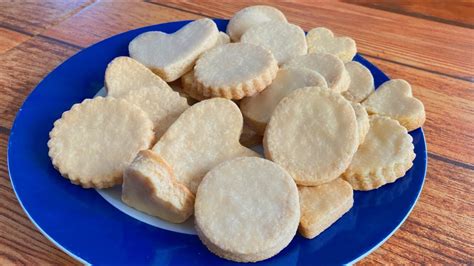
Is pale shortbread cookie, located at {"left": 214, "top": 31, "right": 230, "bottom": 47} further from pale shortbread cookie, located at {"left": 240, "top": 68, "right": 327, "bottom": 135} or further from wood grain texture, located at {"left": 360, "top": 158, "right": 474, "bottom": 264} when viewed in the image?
wood grain texture, located at {"left": 360, "top": 158, "right": 474, "bottom": 264}

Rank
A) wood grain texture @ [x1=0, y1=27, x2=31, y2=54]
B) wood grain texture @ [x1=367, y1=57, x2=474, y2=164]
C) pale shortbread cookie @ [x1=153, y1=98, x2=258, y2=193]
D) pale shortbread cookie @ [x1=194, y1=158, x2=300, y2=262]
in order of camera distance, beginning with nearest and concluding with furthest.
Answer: pale shortbread cookie @ [x1=194, y1=158, x2=300, y2=262] < pale shortbread cookie @ [x1=153, y1=98, x2=258, y2=193] < wood grain texture @ [x1=367, y1=57, x2=474, y2=164] < wood grain texture @ [x1=0, y1=27, x2=31, y2=54]

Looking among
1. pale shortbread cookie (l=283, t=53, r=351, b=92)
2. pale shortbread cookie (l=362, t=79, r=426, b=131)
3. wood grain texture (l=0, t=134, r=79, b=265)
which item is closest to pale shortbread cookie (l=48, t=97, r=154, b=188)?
wood grain texture (l=0, t=134, r=79, b=265)

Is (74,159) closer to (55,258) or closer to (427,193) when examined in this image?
(55,258)

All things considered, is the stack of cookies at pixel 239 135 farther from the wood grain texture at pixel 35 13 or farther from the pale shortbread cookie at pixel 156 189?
the wood grain texture at pixel 35 13

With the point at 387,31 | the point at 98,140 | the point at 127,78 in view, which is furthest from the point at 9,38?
the point at 387,31

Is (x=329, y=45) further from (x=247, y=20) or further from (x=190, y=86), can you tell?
(x=190, y=86)

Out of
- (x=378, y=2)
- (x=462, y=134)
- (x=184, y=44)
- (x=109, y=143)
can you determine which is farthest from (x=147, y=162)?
(x=378, y=2)
